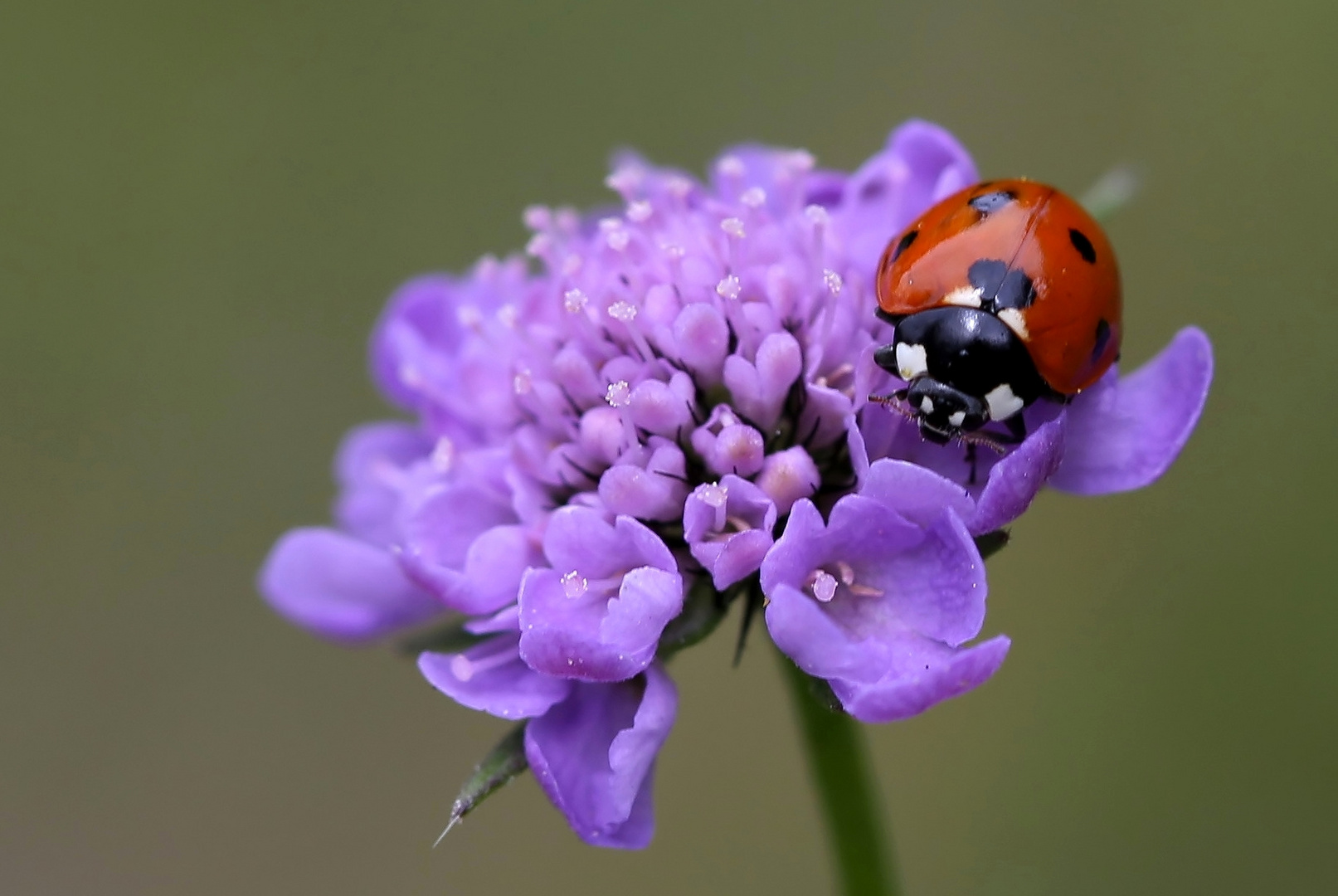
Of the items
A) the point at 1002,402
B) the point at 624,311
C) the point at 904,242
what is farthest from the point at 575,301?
the point at 1002,402

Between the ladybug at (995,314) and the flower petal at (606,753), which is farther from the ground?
the ladybug at (995,314)

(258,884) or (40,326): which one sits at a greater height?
(40,326)

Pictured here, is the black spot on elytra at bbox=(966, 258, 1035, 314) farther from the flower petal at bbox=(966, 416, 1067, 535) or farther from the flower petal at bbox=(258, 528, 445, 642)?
the flower petal at bbox=(258, 528, 445, 642)

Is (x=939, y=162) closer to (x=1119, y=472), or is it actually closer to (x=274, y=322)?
(x=1119, y=472)

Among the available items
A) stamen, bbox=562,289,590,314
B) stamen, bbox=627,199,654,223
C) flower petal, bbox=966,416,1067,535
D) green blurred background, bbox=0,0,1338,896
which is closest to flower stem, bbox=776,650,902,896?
flower petal, bbox=966,416,1067,535

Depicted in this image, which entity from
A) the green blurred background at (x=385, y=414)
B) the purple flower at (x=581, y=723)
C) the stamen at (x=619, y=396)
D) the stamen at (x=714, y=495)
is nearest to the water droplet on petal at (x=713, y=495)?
the stamen at (x=714, y=495)

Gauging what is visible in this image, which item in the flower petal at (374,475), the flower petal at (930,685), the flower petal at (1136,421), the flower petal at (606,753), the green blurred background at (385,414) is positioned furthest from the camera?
the green blurred background at (385,414)

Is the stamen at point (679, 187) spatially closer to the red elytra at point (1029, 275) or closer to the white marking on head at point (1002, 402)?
the red elytra at point (1029, 275)

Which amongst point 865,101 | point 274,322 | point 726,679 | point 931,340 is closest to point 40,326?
point 274,322
